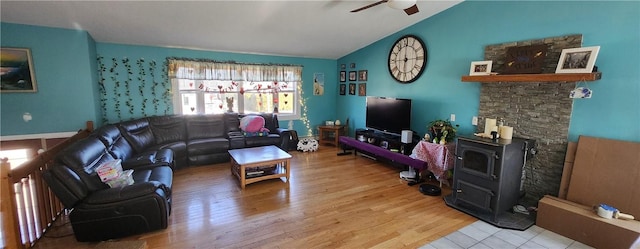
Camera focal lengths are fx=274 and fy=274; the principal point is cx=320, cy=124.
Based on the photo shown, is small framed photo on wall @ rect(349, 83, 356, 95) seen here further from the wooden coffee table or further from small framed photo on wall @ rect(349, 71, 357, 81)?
the wooden coffee table

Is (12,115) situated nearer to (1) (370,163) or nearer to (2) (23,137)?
(2) (23,137)

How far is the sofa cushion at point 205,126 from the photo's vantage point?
5.14 metres

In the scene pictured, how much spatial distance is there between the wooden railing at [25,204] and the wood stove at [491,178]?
13.4 ft

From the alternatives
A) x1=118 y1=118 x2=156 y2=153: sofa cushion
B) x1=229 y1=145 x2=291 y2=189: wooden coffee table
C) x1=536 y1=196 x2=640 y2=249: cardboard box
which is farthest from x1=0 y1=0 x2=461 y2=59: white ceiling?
x1=536 y1=196 x2=640 y2=249: cardboard box

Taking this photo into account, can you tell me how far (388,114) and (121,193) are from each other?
392 centimetres

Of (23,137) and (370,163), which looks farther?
(370,163)

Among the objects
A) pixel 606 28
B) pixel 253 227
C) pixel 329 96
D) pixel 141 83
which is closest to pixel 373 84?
pixel 329 96

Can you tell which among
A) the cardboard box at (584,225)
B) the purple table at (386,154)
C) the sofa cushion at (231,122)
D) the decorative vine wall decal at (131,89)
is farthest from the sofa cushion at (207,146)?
the cardboard box at (584,225)

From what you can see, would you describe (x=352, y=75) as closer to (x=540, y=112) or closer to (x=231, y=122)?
(x=231, y=122)

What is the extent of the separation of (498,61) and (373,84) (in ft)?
8.08

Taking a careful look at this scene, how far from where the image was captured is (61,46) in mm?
3873

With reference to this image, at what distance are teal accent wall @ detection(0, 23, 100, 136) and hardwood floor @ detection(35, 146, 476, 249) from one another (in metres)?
1.74

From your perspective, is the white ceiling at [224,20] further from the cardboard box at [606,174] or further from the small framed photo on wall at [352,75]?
the cardboard box at [606,174]

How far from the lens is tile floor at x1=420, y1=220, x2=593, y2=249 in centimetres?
245
